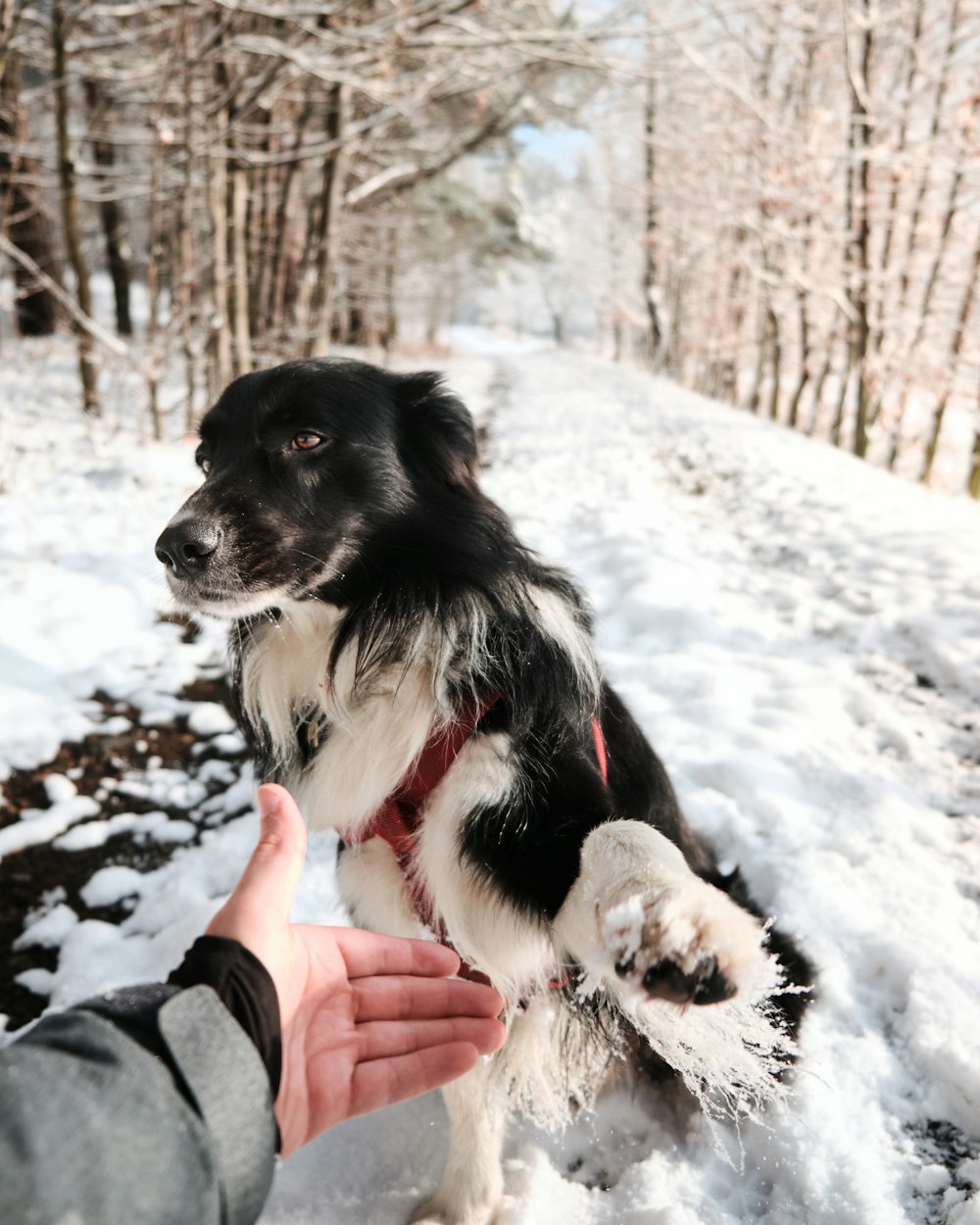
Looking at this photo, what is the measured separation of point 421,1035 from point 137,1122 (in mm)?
755

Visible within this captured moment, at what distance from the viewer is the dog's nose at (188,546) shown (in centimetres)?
165

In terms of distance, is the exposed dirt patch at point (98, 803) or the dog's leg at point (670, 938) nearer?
the dog's leg at point (670, 938)

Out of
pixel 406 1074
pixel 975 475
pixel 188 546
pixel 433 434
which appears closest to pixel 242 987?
pixel 406 1074

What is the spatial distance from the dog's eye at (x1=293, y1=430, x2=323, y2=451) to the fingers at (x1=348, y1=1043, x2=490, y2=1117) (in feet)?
4.69

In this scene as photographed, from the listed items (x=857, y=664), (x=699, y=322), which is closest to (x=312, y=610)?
(x=857, y=664)

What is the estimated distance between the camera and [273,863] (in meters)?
1.32

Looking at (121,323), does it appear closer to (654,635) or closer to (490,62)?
(490,62)

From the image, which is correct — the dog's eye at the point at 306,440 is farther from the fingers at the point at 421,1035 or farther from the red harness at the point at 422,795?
the fingers at the point at 421,1035

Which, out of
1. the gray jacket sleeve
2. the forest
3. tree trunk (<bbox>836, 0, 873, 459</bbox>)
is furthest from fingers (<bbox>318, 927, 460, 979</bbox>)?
tree trunk (<bbox>836, 0, 873, 459</bbox>)

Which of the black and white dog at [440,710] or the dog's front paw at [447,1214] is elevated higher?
the black and white dog at [440,710]

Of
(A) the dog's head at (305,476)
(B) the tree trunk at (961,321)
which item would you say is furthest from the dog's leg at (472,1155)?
(B) the tree trunk at (961,321)

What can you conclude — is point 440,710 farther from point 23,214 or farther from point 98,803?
point 23,214

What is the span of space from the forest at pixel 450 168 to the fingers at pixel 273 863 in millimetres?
6140

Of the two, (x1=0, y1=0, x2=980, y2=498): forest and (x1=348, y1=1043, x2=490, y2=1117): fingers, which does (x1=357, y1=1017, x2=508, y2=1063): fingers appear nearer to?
(x1=348, y1=1043, x2=490, y2=1117): fingers
